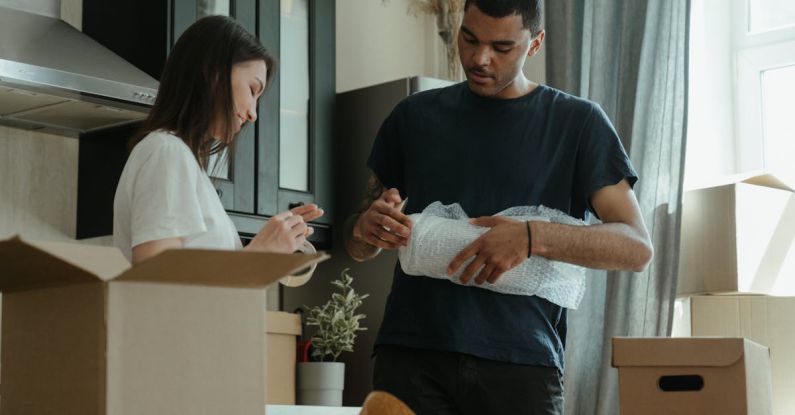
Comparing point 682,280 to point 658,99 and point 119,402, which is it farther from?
point 119,402

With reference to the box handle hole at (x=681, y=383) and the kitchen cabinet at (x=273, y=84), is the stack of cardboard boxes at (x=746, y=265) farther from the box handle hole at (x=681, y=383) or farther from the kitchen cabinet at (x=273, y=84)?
the kitchen cabinet at (x=273, y=84)

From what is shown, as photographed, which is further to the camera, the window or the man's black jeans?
the window

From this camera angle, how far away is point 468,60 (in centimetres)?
171

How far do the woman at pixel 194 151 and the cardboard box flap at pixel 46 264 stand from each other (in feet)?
1.05

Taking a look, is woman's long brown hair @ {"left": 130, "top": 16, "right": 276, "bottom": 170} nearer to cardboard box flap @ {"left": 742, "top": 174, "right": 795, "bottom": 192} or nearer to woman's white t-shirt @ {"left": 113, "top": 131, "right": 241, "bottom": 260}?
woman's white t-shirt @ {"left": 113, "top": 131, "right": 241, "bottom": 260}

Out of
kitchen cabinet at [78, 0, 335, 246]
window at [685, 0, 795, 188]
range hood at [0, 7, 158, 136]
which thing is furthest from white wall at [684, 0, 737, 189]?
range hood at [0, 7, 158, 136]

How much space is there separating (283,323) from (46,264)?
2055mm

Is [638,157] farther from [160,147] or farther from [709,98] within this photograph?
[160,147]

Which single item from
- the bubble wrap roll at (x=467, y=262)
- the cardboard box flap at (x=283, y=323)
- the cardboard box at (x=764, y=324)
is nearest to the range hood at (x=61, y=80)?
the cardboard box flap at (x=283, y=323)

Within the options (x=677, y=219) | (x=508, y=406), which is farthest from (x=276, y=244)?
(x=677, y=219)

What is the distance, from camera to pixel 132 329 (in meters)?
0.87

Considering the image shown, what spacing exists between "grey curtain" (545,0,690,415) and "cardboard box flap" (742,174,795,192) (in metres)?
0.21

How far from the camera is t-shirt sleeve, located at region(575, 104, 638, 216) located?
1636 millimetres

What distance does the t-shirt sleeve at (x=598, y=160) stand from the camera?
164 centimetres
